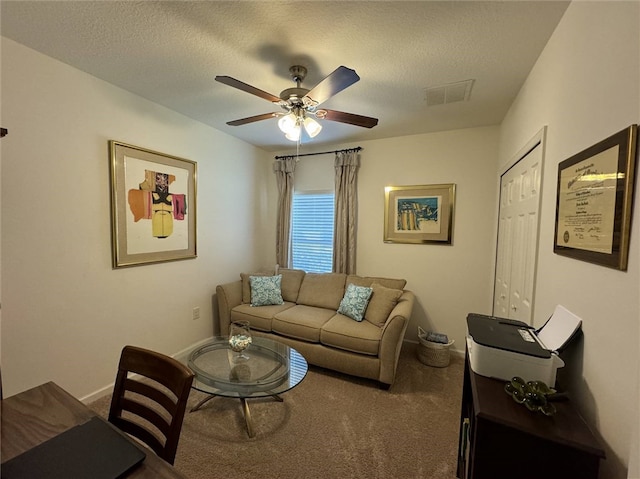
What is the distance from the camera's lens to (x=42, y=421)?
3.08 ft

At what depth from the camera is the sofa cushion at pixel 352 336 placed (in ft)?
8.18

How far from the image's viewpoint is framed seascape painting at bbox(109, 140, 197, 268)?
232cm

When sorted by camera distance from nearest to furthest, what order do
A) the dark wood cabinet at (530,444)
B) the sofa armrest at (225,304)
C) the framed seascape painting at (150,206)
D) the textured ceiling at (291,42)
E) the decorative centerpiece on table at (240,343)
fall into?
the dark wood cabinet at (530,444), the textured ceiling at (291,42), the decorative centerpiece on table at (240,343), the framed seascape painting at (150,206), the sofa armrest at (225,304)

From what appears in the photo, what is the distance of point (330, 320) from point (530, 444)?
2.08 metres

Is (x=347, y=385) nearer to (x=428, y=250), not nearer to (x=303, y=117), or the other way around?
(x=428, y=250)

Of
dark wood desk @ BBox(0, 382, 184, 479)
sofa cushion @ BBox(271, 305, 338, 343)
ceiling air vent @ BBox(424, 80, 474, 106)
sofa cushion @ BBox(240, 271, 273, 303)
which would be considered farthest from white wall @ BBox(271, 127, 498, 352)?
dark wood desk @ BBox(0, 382, 184, 479)

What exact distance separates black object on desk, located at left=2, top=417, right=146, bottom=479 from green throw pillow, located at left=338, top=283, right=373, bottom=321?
89.6 inches

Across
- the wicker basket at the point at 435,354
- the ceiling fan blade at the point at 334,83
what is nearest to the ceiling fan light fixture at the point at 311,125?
the ceiling fan blade at the point at 334,83

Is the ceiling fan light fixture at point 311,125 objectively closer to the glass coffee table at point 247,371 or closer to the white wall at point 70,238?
the white wall at point 70,238

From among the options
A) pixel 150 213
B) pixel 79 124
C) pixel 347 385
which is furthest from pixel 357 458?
pixel 79 124

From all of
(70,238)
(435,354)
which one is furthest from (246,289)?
(435,354)

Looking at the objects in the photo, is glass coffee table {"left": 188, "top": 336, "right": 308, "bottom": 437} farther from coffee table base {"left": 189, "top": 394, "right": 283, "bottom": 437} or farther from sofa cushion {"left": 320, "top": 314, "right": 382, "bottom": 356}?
sofa cushion {"left": 320, "top": 314, "right": 382, "bottom": 356}

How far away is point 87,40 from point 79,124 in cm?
64

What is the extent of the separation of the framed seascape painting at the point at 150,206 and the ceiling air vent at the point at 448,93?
2435mm
